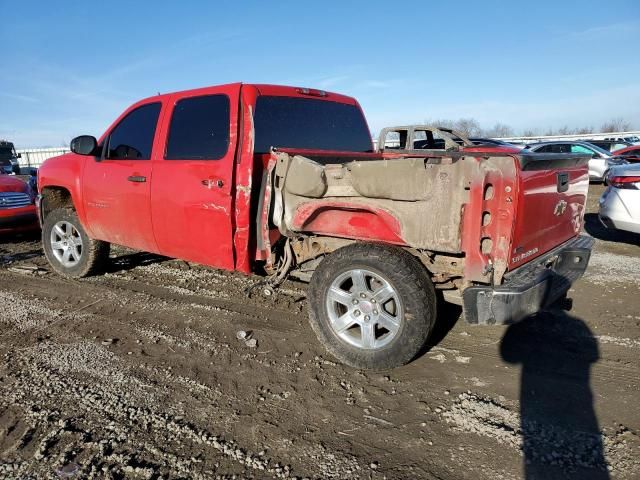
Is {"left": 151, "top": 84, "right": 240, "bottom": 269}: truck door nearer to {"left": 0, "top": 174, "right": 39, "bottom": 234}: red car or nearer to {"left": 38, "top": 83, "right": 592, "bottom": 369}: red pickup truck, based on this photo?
{"left": 38, "top": 83, "right": 592, "bottom": 369}: red pickup truck

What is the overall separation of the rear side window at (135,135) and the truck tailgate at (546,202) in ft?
11.2

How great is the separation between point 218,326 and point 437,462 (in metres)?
2.38

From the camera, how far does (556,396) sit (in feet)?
9.70

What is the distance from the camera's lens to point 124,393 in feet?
9.95

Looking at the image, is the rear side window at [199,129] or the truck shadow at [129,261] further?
the truck shadow at [129,261]

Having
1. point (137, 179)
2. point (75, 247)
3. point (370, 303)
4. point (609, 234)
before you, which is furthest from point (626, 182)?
point (75, 247)

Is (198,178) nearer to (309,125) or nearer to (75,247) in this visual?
(309,125)

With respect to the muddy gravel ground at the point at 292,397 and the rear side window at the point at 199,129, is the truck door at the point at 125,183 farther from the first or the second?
the muddy gravel ground at the point at 292,397

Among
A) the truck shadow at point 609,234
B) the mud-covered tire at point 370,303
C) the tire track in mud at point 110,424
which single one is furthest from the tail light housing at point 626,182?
the tire track in mud at point 110,424

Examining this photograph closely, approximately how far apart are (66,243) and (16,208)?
3.03m

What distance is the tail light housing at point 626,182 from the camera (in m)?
6.19

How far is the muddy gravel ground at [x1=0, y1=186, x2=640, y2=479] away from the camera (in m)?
2.39


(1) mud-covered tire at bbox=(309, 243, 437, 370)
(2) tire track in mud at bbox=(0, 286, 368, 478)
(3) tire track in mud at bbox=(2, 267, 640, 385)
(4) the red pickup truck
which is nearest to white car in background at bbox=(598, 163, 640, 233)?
(4) the red pickup truck

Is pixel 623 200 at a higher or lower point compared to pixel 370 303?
higher
